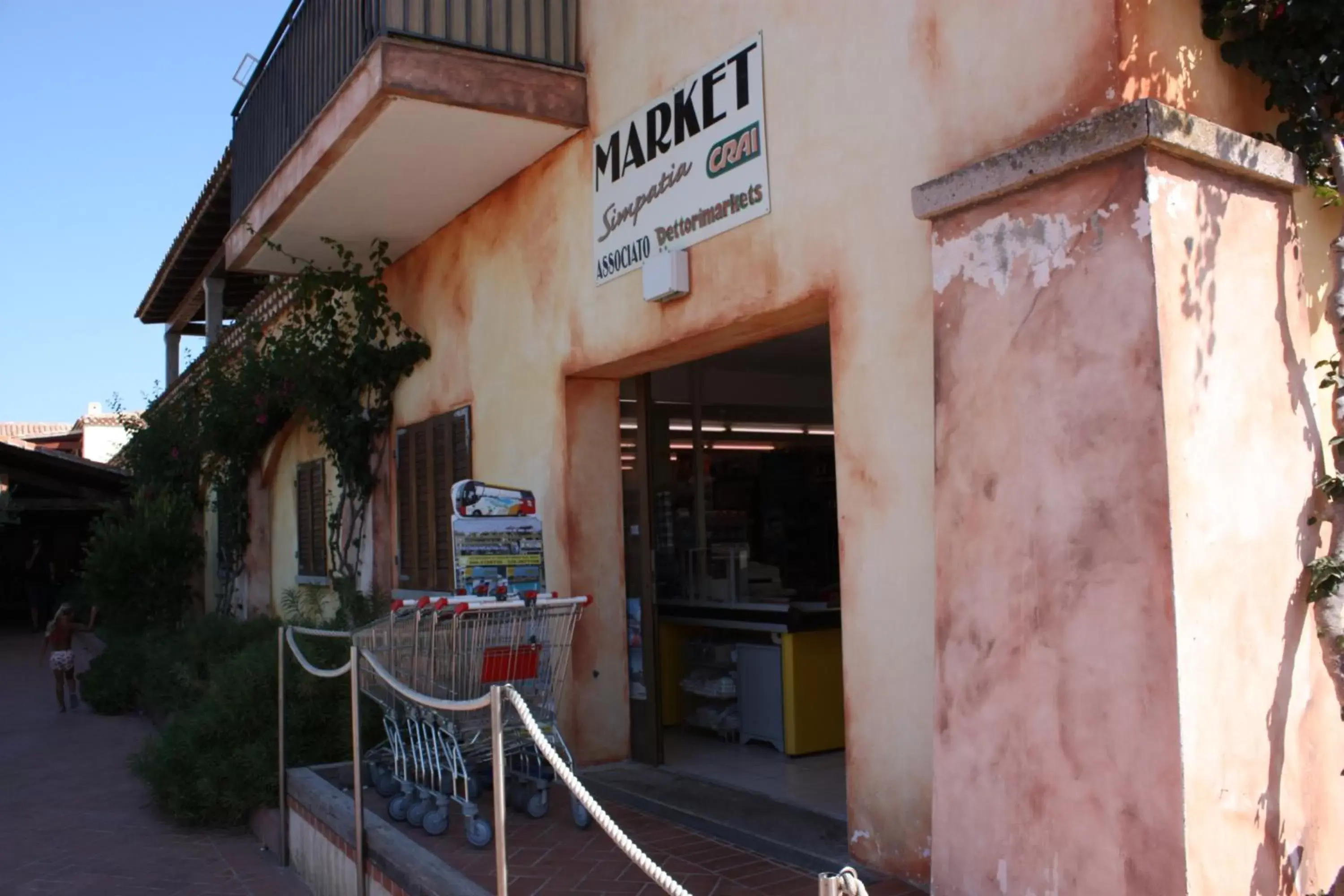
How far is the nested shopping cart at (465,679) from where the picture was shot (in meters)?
5.94

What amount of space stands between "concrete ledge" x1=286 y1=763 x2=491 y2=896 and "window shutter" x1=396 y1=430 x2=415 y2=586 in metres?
2.94

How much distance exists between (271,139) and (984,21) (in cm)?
684

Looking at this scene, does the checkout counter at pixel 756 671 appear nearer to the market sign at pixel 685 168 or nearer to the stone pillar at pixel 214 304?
the market sign at pixel 685 168

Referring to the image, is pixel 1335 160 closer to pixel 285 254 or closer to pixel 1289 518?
pixel 1289 518

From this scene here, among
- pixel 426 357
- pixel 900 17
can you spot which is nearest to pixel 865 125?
pixel 900 17

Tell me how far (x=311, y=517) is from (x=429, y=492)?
13.5 ft

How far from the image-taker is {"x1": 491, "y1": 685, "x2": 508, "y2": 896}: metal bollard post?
12.5 ft

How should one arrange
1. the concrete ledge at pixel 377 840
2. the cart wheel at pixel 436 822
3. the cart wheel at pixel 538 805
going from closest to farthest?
the concrete ledge at pixel 377 840 → the cart wheel at pixel 436 822 → the cart wheel at pixel 538 805

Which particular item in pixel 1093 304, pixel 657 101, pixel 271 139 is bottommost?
pixel 1093 304

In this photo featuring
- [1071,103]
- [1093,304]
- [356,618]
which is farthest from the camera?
[356,618]

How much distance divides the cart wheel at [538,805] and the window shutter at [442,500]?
10.1 feet

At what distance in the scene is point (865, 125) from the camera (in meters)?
4.98

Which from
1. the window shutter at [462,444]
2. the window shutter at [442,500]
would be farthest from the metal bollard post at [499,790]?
the window shutter at [442,500]

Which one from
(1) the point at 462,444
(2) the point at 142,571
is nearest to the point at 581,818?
(1) the point at 462,444
